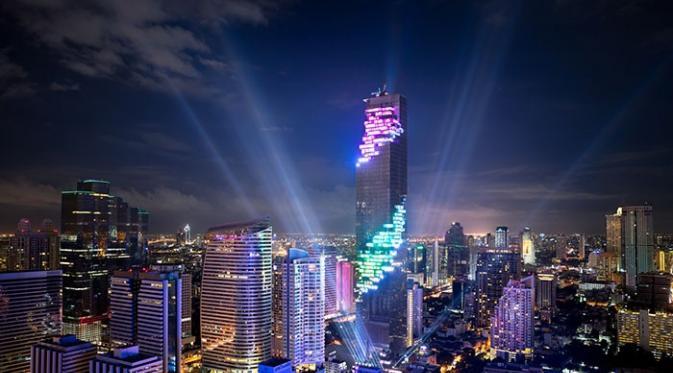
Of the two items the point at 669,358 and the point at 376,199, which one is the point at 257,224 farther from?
the point at 669,358

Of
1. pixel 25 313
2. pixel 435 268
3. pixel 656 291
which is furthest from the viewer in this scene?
pixel 435 268

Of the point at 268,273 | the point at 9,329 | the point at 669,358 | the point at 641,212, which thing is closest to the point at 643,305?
Answer: the point at 669,358

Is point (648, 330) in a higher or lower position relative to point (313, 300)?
lower

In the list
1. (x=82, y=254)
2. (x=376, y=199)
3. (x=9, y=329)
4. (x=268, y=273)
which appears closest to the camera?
(x=9, y=329)

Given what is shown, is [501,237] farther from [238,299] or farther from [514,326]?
[238,299]

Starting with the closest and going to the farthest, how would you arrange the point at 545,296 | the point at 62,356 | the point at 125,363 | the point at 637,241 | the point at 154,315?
the point at 125,363
the point at 62,356
the point at 154,315
the point at 545,296
the point at 637,241

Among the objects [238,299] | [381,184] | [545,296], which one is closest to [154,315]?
[238,299]
